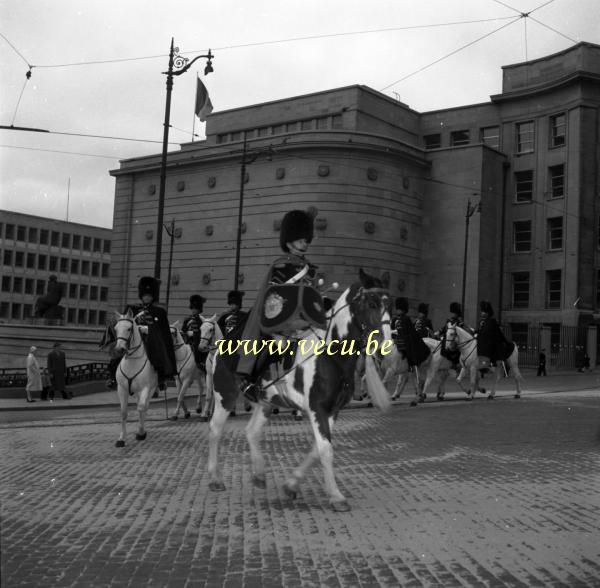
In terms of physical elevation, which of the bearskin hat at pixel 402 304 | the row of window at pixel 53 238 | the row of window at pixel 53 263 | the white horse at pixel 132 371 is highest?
the row of window at pixel 53 238

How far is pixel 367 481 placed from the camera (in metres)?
9.77

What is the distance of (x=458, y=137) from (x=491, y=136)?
2688mm

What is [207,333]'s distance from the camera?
16.8m

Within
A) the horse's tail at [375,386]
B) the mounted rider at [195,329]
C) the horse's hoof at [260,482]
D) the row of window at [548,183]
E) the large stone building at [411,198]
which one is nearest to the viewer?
the horse's tail at [375,386]

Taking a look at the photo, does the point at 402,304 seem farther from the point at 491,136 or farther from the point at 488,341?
the point at 491,136

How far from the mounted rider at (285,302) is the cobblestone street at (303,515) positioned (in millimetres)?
1438

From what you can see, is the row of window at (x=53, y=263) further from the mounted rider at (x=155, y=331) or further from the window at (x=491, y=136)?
the mounted rider at (x=155, y=331)

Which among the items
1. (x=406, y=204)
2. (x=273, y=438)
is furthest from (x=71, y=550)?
(x=406, y=204)

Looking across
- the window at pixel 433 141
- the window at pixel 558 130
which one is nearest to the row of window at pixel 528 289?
the window at pixel 558 130

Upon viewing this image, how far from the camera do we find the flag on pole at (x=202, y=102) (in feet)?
105

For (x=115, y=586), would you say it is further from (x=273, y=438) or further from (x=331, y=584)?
(x=273, y=438)

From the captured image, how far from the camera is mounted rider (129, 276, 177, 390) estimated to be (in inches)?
537

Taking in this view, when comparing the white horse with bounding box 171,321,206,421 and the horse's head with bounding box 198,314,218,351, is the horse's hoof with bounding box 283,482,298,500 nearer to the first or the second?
the horse's head with bounding box 198,314,218,351

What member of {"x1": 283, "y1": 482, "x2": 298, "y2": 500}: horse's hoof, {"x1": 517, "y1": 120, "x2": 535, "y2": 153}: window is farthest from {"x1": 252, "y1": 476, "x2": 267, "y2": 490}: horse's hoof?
{"x1": 517, "y1": 120, "x2": 535, "y2": 153}: window
